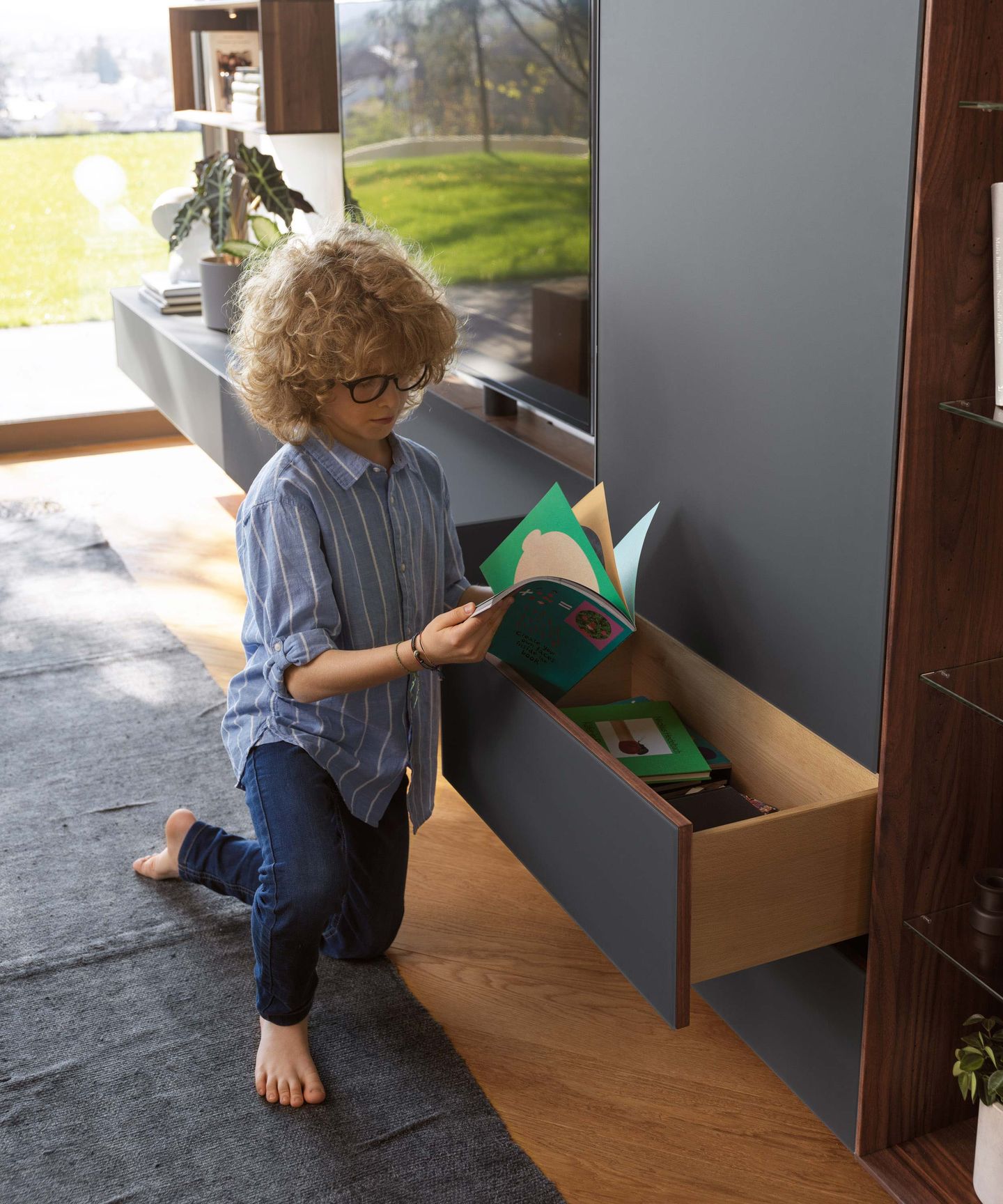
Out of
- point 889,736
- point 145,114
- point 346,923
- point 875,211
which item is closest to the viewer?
point 875,211

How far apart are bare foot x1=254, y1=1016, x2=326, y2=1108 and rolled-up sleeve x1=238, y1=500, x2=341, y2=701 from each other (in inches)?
17.5

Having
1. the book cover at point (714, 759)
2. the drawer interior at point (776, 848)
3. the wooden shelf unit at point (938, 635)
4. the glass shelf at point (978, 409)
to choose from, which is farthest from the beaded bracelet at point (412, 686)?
the glass shelf at point (978, 409)

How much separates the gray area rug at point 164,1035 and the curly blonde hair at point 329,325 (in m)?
0.76

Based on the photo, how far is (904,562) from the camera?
1.14 meters

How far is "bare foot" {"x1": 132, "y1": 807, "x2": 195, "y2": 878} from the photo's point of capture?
1.86 metres

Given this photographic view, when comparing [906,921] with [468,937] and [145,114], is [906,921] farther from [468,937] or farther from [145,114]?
[145,114]

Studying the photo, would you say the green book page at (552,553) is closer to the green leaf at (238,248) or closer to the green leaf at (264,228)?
the green leaf at (264,228)

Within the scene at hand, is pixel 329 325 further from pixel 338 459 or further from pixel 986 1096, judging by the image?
pixel 986 1096

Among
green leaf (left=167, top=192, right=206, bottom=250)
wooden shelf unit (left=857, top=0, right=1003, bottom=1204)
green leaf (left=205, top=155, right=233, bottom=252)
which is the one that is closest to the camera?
wooden shelf unit (left=857, top=0, right=1003, bottom=1204)

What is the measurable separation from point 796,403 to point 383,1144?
3.03 feet

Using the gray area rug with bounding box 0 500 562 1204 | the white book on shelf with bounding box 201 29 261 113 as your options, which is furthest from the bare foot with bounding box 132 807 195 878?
the white book on shelf with bounding box 201 29 261 113

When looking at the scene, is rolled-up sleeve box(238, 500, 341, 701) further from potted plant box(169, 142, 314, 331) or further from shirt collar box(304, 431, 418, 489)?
potted plant box(169, 142, 314, 331)

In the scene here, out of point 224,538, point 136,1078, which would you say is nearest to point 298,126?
point 224,538

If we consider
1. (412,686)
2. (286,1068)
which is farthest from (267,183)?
(286,1068)
